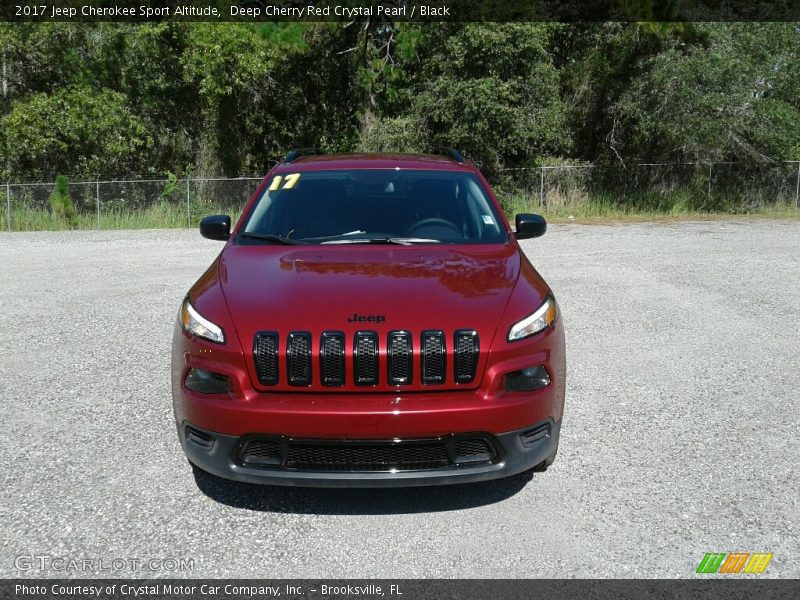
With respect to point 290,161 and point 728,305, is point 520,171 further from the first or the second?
point 290,161

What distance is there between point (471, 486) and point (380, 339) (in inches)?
44.3

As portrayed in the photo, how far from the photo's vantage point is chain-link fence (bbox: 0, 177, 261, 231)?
21.4 m

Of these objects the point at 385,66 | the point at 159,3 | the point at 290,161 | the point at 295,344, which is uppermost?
the point at 159,3

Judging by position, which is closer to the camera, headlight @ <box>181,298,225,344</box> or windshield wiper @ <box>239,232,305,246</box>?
headlight @ <box>181,298,225,344</box>

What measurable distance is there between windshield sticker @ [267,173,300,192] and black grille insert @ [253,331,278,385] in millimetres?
2029

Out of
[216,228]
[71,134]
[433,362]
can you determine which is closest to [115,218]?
[71,134]

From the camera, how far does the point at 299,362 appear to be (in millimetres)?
3479

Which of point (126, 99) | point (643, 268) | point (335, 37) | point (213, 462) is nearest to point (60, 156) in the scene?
point (126, 99)

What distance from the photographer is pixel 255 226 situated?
16.6 feet

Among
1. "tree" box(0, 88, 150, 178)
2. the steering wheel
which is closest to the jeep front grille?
the steering wheel

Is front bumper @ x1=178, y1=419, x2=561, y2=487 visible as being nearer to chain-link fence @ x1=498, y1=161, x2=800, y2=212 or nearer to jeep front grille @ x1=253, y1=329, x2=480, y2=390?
jeep front grille @ x1=253, y1=329, x2=480, y2=390

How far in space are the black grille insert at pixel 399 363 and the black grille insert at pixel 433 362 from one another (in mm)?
59

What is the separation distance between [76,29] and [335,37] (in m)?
8.01

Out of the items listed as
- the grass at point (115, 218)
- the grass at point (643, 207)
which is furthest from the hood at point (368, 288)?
the grass at point (643, 207)
